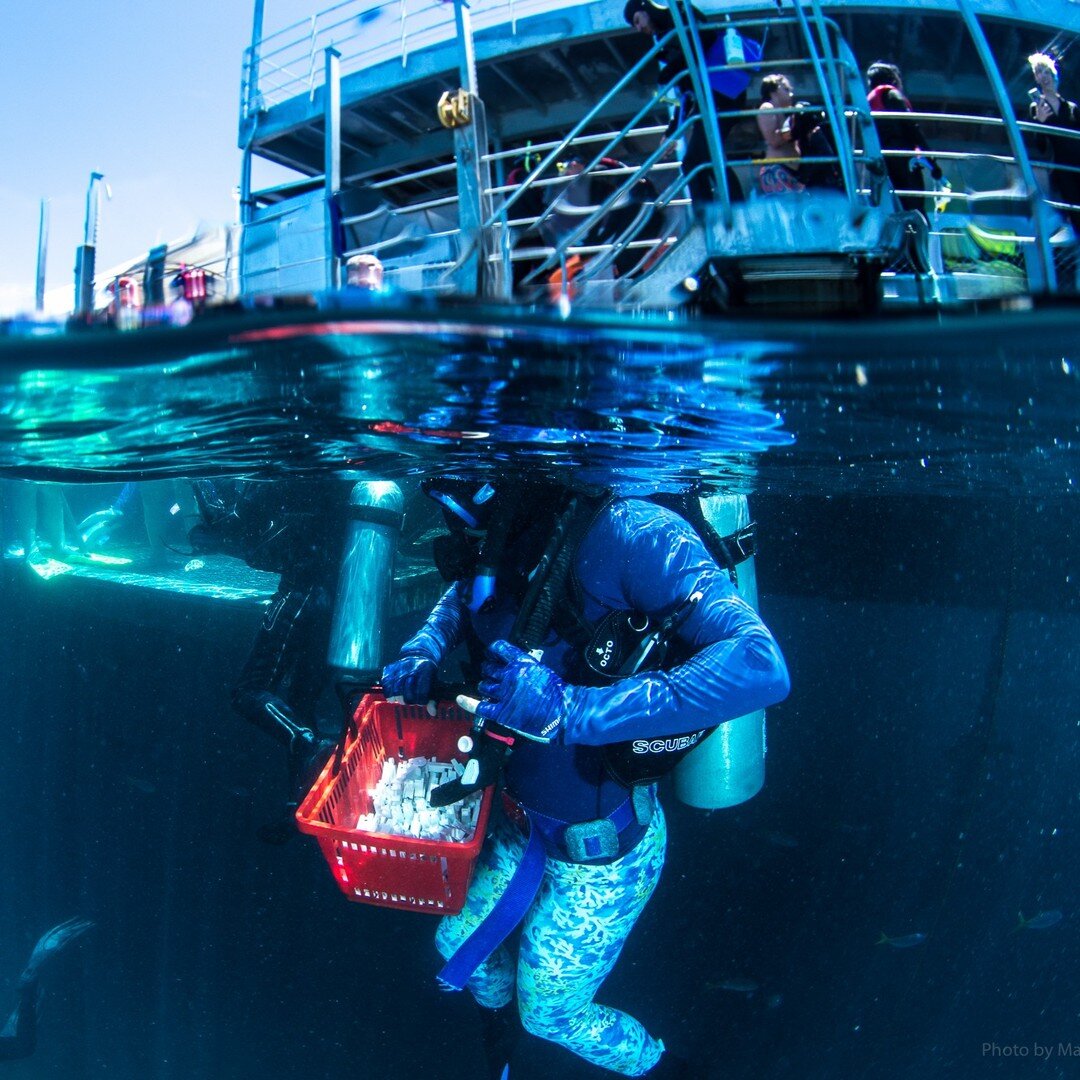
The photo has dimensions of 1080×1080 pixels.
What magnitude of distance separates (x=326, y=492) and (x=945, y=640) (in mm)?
8071

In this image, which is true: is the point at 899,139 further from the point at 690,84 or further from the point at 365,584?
the point at 365,584

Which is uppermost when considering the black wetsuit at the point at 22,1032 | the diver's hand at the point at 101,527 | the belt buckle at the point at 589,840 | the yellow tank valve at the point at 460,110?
the yellow tank valve at the point at 460,110

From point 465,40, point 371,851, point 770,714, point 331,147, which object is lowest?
point 770,714

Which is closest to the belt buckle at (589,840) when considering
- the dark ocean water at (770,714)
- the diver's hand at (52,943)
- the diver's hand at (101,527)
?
the dark ocean water at (770,714)

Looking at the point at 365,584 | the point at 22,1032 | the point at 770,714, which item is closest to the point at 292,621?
the point at 365,584

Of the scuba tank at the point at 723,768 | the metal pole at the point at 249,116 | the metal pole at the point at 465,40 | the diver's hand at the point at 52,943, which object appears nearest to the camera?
the scuba tank at the point at 723,768

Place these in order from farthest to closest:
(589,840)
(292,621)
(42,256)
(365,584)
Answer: (292,621), (365,584), (589,840), (42,256)

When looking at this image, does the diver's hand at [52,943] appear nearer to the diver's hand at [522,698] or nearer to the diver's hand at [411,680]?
the diver's hand at [411,680]

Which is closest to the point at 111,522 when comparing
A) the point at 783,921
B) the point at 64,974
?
the point at 64,974

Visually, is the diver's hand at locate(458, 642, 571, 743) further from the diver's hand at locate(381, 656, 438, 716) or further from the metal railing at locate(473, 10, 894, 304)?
the metal railing at locate(473, 10, 894, 304)

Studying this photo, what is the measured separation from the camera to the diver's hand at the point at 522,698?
2.60 metres

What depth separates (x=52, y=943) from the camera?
7.89 meters

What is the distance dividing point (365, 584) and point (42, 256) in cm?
356

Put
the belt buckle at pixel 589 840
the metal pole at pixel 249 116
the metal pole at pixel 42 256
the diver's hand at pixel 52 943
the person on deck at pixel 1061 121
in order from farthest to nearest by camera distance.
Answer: the diver's hand at pixel 52 943, the metal pole at pixel 249 116, the person on deck at pixel 1061 121, the belt buckle at pixel 589 840, the metal pole at pixel 42 256
